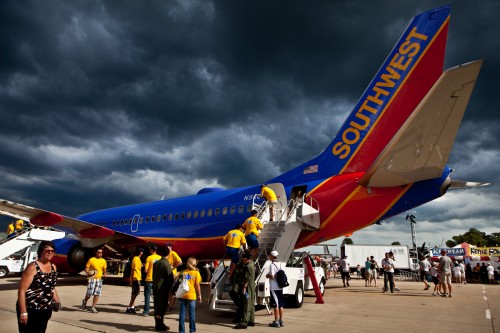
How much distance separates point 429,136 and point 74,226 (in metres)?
15.2

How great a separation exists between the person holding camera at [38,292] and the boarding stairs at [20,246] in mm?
18736

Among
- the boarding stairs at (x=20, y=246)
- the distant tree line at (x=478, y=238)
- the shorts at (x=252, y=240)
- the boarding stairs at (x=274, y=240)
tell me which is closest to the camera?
the boarding stairs at (x=274, y=240)

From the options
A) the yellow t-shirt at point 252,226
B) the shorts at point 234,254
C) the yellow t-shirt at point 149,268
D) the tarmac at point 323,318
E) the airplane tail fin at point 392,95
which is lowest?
the tarmac at point 323,318

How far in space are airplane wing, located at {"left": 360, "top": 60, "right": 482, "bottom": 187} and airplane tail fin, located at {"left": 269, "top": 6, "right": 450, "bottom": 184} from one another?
1772 mm

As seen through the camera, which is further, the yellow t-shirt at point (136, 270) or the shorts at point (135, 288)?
the yellow t-shirt at point (136, 270)

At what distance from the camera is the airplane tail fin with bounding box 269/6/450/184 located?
1158 centimetres

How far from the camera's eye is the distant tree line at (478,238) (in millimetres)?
105375

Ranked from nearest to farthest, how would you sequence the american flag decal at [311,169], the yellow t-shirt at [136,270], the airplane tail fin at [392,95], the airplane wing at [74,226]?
the yellow t-shirt at [136,270] < the airplane tail fin at [392,95] < the american flag decal at [311,169] < the airplane wing at [74,226]

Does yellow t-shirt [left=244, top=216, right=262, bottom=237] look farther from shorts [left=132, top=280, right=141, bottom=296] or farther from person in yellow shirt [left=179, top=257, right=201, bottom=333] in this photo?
shorts [left=132, top=280, right=141, bottom=296]

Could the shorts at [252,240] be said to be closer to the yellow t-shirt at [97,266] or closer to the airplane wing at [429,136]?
the airplane wing at [429,136]

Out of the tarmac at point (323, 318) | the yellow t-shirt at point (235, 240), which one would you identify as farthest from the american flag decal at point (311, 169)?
the yellow t-shirt at point (235, 240)

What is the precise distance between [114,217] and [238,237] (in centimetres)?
1411

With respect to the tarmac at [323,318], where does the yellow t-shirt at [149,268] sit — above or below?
above

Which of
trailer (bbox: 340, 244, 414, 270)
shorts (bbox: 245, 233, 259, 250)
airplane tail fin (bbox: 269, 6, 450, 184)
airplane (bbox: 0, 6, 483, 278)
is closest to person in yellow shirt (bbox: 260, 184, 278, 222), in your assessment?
airplane (bbox: 0, 6, 483, 278)
